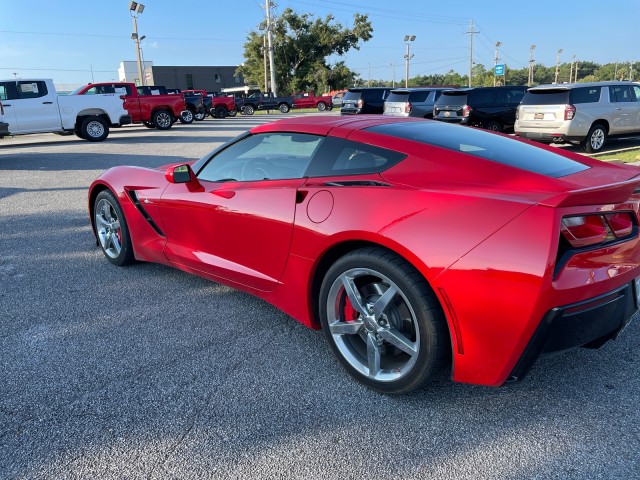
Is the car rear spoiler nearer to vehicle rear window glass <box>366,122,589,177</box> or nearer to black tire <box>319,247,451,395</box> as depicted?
vehicle rear window glass <box>366,122,589,177</box>

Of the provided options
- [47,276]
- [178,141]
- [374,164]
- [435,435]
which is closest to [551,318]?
[435,435]

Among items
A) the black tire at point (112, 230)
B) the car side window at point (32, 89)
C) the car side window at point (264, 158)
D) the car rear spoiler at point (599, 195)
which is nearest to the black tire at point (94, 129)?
the car side window at point (32, 89)

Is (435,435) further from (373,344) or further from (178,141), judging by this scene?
(178,141)

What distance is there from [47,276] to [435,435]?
363cm

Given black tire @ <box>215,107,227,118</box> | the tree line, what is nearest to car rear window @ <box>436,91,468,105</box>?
black tire @ <box>215,107,227,118</box>

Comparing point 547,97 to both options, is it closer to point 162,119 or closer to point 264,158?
point 264,158

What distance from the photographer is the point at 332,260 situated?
279 cm

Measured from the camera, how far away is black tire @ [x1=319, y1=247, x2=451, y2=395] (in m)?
2.30

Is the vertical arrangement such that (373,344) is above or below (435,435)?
above

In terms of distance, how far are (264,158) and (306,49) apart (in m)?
58.7

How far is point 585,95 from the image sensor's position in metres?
11.5

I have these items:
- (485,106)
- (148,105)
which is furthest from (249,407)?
(148,105)

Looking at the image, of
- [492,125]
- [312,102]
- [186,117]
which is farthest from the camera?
[312,102]

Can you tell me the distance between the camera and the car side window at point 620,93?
1188 cm
